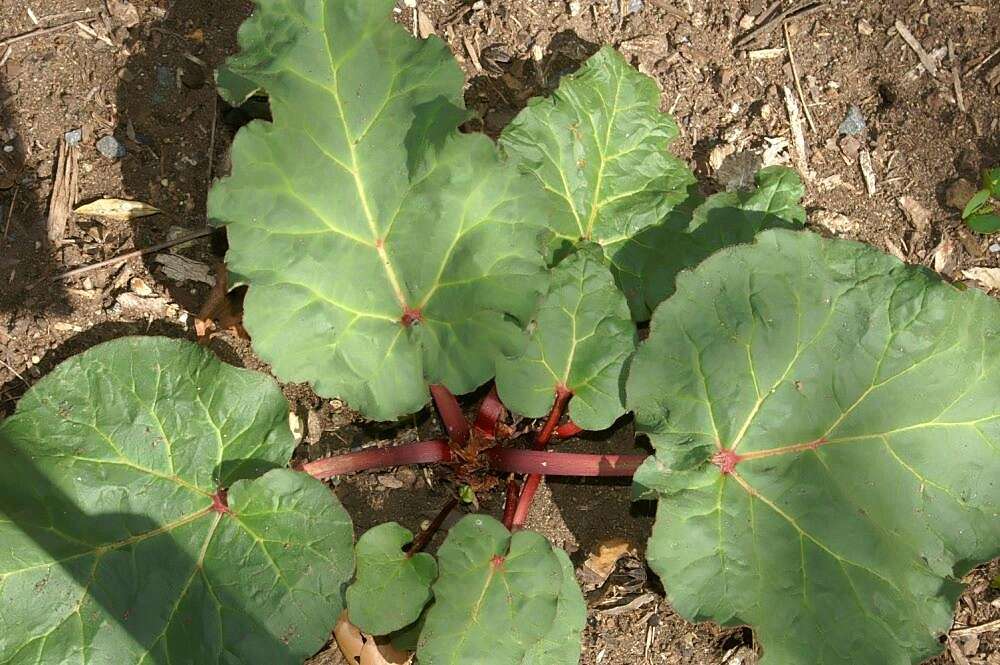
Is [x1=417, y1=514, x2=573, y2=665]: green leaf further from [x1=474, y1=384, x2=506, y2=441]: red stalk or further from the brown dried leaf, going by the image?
the brown dried leaf

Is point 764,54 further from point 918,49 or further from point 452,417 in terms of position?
point 452,417

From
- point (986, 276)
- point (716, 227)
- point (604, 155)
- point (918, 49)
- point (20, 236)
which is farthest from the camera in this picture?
point (918, 49)

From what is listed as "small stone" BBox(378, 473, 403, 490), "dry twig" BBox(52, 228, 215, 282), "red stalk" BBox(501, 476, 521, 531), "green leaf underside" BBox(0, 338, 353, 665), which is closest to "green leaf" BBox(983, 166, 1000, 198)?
"red stalk" BBox(501, 476, 521, 531)

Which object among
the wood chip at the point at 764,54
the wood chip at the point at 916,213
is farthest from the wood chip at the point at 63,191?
the wood chip at the point at 916,213

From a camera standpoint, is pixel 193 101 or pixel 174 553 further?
pixel 193 101

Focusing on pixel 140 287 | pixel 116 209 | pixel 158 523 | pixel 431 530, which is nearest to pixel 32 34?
pixel 116 209

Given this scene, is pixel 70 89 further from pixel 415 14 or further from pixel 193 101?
pixel 415 14

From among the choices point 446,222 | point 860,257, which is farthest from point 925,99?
point 446,222
